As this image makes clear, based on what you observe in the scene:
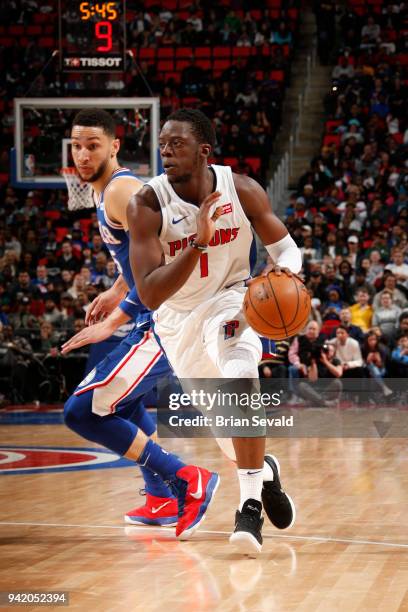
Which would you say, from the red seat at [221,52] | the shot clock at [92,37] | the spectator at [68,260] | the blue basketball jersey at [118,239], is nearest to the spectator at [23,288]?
the spectator at [68,260]

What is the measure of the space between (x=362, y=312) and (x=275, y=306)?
9.26 meters

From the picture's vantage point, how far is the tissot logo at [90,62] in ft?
42.9

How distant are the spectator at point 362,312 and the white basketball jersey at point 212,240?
8785 millimetres

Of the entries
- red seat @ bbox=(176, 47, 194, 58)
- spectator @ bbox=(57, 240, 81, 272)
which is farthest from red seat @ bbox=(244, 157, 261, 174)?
spectator @ bbox=(57, 240, 81, 272)

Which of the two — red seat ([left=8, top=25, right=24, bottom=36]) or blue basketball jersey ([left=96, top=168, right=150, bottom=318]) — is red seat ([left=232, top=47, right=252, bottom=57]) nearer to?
red seat ([left=8, top=25, right=24, bottom=36])

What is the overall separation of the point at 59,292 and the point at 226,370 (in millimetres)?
10634

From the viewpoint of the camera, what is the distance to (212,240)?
4.78 m

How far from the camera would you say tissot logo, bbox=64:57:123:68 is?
1307 cm

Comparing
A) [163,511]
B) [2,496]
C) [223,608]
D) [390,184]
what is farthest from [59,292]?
[223,608]

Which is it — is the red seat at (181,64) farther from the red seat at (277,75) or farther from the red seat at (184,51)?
the red seat at (277,75)

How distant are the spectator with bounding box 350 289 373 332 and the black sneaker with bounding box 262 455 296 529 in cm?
870

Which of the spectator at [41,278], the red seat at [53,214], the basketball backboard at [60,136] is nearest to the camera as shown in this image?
the basketball backboard at [60,136]

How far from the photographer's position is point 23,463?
319 inches

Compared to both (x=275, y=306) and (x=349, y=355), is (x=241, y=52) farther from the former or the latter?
(x=275, y=306)
